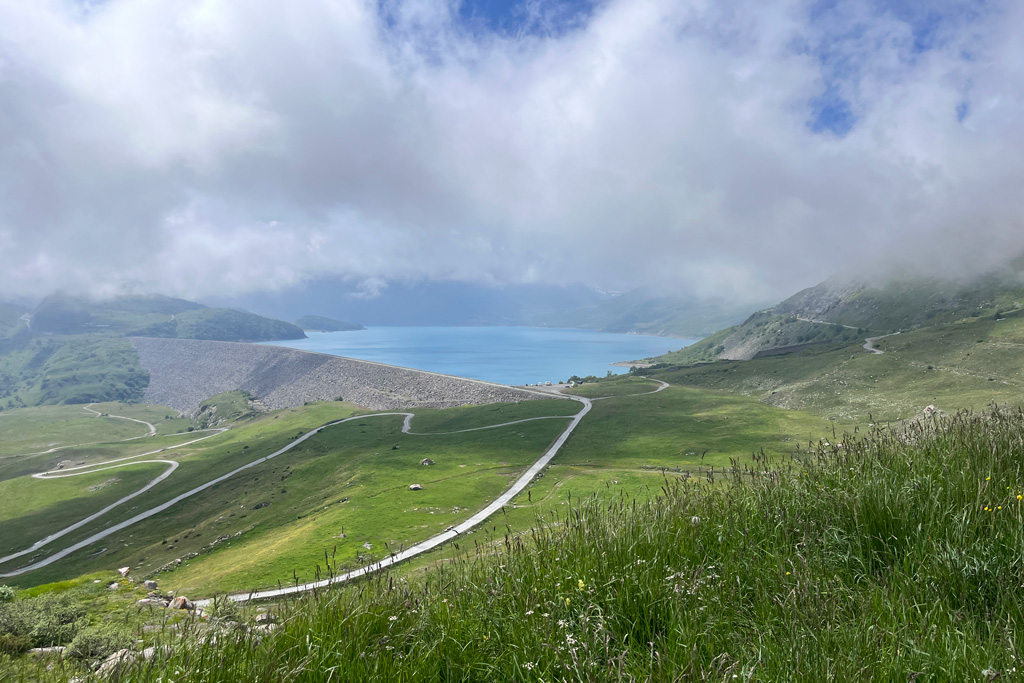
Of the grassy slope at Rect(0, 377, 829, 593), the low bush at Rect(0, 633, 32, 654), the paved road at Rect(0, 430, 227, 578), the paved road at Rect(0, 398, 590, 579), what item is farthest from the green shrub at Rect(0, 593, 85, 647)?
the paved road at Rect(0, 430, 227, 578)

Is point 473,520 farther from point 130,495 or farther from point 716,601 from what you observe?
point 130,495

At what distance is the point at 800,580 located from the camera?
3365mm

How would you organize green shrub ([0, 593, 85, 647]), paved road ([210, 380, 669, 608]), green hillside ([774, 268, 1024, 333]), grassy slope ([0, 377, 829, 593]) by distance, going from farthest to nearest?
green hillside ([774, 268, 1024, 333]) → grassy slope ([0, 377, 829, 593]) → paved road ([210, 380, 669, 608]) → green shrub ([0, 593, 85, 647])

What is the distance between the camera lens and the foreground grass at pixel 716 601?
288cm

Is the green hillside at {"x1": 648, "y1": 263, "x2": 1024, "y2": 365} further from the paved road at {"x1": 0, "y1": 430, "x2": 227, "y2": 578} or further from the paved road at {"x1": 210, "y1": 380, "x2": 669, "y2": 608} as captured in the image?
the paved road at {"x1": 0, "y1": 430, "x2": 227, "y2": 578}

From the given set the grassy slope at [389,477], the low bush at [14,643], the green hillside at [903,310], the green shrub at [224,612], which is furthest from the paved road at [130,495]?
the green hillside at [903,310]

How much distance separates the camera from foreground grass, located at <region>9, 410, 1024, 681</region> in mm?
2885

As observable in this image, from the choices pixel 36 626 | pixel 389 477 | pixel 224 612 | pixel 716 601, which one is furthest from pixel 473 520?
pixel 716 601

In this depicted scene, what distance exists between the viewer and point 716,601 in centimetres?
361

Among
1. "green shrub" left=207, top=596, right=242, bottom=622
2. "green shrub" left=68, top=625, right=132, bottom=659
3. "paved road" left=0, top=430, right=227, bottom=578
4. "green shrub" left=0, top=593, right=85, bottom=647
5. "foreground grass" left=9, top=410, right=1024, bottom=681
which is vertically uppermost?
"foreground grass" left=9, top=410, right=1024, bottom=681

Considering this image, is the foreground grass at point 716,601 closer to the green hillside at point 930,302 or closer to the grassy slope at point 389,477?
the grassy slope at point 389,477

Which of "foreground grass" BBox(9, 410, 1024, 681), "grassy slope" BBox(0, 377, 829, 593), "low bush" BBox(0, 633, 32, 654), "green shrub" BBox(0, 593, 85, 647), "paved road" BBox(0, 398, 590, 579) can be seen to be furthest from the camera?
"paved road" BBox(0, 398, 590, 579)

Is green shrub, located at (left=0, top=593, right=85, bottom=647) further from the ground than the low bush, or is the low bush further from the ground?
the low bush

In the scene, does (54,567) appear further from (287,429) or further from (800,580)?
(800,580)
